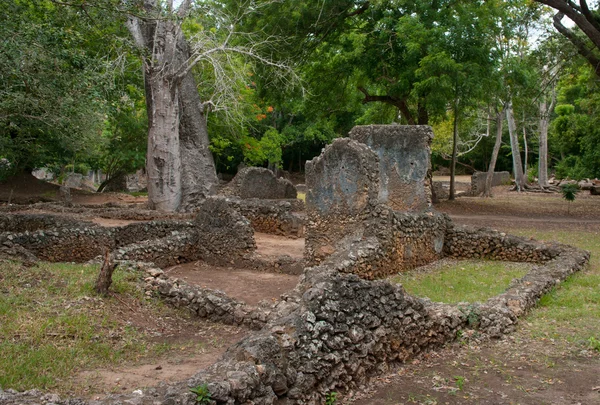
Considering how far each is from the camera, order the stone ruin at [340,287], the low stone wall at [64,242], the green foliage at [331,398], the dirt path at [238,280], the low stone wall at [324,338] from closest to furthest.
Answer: the low stone wall at [324,338] < the stone ruin at [340,287] < the green foliage at [331,398] < the dirt path at [238,280] < the low stone wall at [64,242]

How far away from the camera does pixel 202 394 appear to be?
4238mm

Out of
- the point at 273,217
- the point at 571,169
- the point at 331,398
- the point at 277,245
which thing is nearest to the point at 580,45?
the point at 273,217

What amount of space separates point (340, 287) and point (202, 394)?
2.17 meters

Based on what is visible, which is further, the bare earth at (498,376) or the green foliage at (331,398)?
the bare earth at (498,376)

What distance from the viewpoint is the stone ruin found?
4.98 meters

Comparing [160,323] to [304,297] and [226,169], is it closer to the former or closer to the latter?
[304,297]

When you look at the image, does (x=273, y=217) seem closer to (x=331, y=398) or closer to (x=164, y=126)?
(x=164, y=126)

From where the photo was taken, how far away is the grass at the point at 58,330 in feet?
18.2

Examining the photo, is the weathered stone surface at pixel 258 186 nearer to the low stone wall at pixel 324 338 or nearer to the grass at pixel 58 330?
the grass at pixel 58 330

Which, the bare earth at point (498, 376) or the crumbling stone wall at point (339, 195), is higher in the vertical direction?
the crumbling stone wall at point (339, 195)

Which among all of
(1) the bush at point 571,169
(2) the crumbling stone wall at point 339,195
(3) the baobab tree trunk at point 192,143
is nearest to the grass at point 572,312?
(2) the crumbling stone wall at point 339,195

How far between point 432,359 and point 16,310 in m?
4.85

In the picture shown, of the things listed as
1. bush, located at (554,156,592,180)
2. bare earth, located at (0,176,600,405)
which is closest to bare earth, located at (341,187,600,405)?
bare earth, located at (0,176,600,405)

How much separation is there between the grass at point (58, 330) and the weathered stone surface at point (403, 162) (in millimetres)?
7629
